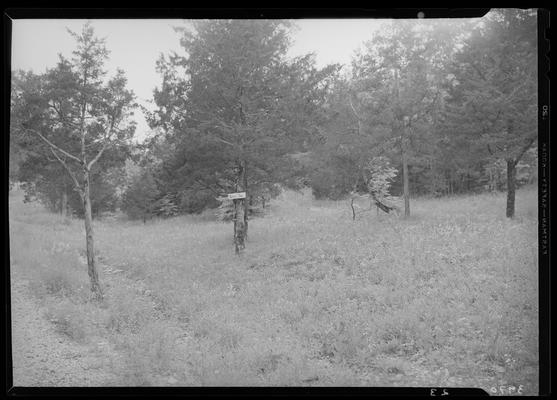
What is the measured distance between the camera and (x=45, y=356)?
5742 millimetres

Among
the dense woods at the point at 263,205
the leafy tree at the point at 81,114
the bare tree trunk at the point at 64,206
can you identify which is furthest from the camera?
the bare tree trunk at the point at 64,206

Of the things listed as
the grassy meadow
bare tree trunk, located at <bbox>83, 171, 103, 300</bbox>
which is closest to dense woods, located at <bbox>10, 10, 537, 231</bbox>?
bare tree trunk, located at <bbox>83, 171, 103, 300</bbox>

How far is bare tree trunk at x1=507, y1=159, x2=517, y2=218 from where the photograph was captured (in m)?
6.43

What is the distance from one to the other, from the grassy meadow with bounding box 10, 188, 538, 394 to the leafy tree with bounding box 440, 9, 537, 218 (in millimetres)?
987

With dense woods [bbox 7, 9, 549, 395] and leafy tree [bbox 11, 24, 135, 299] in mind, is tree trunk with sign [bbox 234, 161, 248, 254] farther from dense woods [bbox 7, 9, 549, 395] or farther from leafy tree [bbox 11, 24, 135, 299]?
leafy tree [bbox 11, 24, 135, 299]

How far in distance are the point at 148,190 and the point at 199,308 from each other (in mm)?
3441

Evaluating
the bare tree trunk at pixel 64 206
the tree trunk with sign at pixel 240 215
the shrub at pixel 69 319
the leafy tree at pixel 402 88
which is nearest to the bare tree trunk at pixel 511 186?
the leafy tree at pixel 402 88

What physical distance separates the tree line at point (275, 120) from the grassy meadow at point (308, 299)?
633 mm

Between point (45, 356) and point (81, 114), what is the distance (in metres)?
5.15

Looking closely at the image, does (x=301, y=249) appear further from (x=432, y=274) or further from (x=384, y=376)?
(x=384, y=376)

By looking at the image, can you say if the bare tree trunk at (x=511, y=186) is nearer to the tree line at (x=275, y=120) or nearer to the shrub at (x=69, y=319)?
the tree line at (x=275, y=120)

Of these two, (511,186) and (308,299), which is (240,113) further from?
(511,186)

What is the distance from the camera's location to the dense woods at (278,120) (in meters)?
6.26
